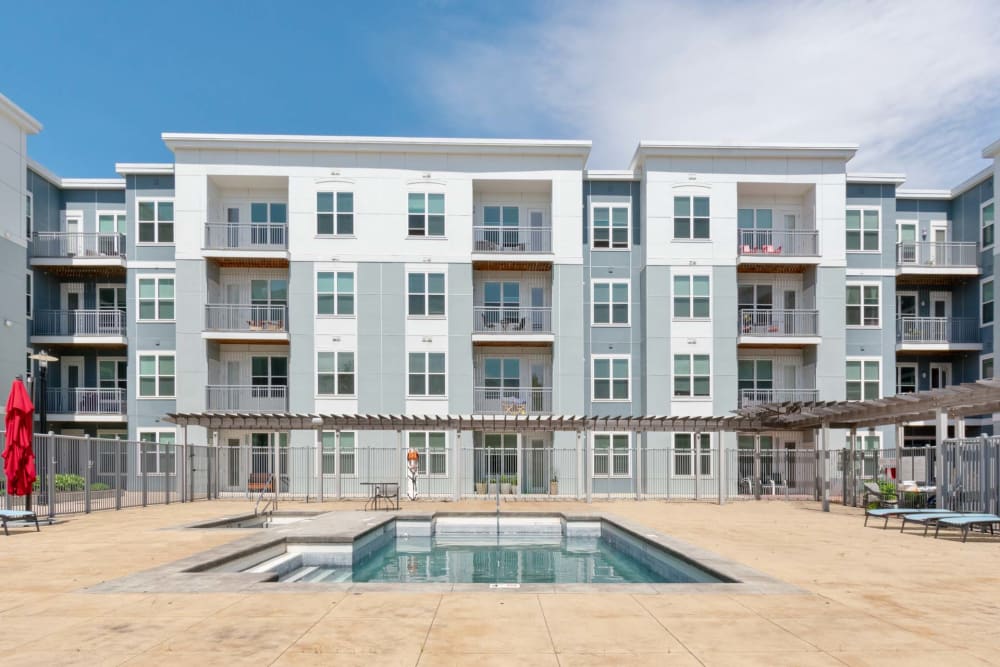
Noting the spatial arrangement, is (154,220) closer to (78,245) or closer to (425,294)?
(78,245)

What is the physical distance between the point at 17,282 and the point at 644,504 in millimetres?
25435

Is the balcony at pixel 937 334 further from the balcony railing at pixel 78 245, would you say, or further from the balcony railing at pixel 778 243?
the balcony railing at pixel 78 245

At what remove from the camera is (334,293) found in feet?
103

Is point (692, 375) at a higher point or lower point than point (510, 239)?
lower

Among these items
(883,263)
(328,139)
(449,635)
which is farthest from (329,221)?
(449,635)

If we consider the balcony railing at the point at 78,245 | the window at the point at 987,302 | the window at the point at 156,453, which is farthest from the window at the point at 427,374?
the window at the point at 987,302

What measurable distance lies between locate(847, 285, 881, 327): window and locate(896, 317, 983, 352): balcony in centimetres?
158

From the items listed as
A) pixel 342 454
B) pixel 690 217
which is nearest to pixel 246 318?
pixel 342 454

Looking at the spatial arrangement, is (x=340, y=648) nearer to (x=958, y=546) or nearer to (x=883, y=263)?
(x=958, y=546)

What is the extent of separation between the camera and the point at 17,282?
30453 millimetres

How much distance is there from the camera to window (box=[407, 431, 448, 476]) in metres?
30.9

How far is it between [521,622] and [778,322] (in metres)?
28.0

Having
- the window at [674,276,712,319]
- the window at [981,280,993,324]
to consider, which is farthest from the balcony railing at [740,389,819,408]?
the window at [981,280,993,324]

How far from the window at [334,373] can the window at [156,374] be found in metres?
6.46
